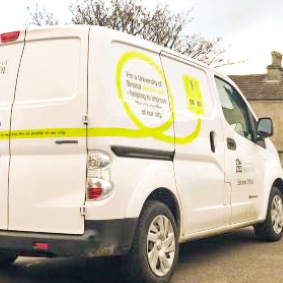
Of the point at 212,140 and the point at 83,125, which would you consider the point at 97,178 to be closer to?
the point at 83,125

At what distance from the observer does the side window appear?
6.71m

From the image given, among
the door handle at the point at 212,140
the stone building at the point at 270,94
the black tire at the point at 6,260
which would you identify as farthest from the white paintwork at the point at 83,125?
the stone building at the point at 270,94

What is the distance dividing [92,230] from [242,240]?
12.8 feet

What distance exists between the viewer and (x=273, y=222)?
305 inches

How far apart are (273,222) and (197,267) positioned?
2.01 meters

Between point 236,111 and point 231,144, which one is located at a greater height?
point 236,111

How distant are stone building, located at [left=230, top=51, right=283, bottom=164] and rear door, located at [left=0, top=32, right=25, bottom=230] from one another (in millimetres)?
35383

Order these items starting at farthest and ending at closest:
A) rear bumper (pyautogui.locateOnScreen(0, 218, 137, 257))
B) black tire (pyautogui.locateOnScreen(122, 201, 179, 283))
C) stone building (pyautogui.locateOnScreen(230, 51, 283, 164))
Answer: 1. stone building (pyautogui.locateOnScreen(230, 51, 283, 164))
2. black tire (pyautogui.locateOnScreen(122, 201, 179, 283))
3. rear bumper (pyautogui.locateOnScreen(0, 218, 137, 257))

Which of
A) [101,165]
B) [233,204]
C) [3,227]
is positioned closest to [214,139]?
[233,204]

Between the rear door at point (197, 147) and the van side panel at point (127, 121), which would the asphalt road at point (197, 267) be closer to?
the rear door at point (197, 147)

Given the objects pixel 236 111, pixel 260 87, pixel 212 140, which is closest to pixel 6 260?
pixel 212 140

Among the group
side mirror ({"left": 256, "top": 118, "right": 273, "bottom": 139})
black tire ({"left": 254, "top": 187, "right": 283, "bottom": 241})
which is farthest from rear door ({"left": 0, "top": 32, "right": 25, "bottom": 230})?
black tire ({"left": 254, "top": 187, "right": 283, "bottom": 241})

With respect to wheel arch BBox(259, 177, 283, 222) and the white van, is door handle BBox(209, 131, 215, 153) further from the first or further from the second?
wheel arch BBox(259, 177, 283, 222)

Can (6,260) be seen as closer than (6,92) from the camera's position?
No
